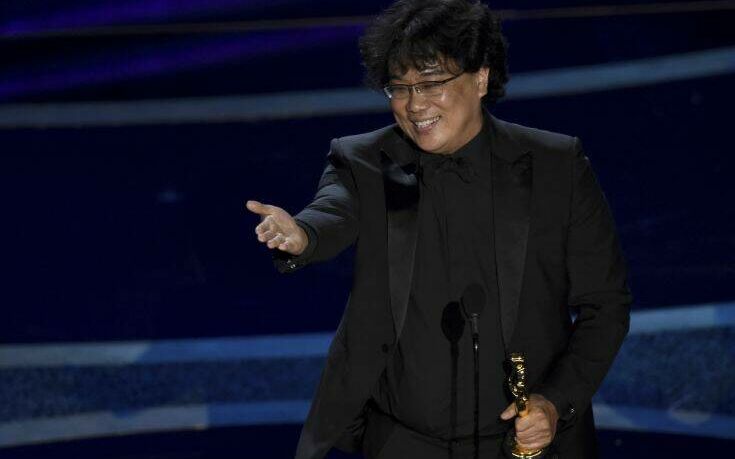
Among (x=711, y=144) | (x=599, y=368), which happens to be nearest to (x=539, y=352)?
(x=599, y=368)

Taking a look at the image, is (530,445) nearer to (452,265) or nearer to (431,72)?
(452,265)

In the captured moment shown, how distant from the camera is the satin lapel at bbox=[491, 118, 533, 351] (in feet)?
6.79

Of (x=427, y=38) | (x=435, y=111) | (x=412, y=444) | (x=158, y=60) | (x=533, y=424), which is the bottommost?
(x=412, y=444)

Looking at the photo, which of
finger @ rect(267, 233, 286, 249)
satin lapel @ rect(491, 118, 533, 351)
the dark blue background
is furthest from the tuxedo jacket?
the dark blue background

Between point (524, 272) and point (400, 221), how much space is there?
236mm

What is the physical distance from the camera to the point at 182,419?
3.78 metres

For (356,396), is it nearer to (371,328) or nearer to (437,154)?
(371,328)

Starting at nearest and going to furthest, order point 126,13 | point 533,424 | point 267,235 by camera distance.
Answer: point 267,235 → point 533,424 → point 126,13

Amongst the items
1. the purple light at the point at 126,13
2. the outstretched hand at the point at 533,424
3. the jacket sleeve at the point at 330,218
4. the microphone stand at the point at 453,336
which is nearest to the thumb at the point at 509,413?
the outstretched hand at the point at 533,424

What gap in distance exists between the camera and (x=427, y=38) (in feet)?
6.89

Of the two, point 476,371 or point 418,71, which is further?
point 418,71

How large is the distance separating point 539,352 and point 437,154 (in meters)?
0.40

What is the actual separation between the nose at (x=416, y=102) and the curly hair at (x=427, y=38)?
47 mm

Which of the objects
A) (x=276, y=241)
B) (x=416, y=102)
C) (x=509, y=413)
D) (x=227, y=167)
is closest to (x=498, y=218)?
(x=416, y=102)
